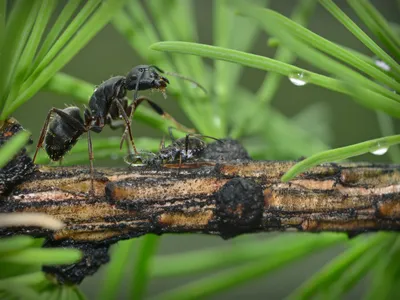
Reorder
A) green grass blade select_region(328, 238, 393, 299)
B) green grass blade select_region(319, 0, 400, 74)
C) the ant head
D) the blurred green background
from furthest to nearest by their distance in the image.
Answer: the blurred green background, the ant head, green grass blade select_region(328, 238, 393, 299), green grass blade select_region(319, 0, 400, 74)

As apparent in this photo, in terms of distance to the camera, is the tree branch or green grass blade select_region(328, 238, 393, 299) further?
green grass blade select_region(328, 238, 393, 299)

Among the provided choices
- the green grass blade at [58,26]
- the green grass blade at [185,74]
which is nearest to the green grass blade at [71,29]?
the green grass blade at [58,26]

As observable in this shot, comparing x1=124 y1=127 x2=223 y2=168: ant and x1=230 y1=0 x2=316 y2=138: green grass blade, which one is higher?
x1=230 y1=0 x2=316 y2=138: green grass blade

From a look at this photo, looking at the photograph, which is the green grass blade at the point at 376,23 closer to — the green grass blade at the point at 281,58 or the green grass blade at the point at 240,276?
the green grass blade at the point at 281,58

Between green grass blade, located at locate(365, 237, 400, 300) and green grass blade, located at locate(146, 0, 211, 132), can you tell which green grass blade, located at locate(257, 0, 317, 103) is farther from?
green grass blade, located at locate(365, 237, 400, 300)

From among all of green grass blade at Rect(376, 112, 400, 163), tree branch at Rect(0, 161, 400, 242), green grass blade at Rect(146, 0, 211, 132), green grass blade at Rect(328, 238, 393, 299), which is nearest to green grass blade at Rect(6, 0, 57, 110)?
tree branch at Rect(0, 161, 400, 242)

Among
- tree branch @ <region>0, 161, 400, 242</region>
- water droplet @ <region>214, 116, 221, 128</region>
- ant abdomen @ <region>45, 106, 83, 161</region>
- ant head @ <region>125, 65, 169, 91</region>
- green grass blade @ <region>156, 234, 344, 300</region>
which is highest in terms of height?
ant head @ <region>125, 65, 169, 91</region>

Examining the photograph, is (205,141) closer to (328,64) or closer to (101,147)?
(101,147)
